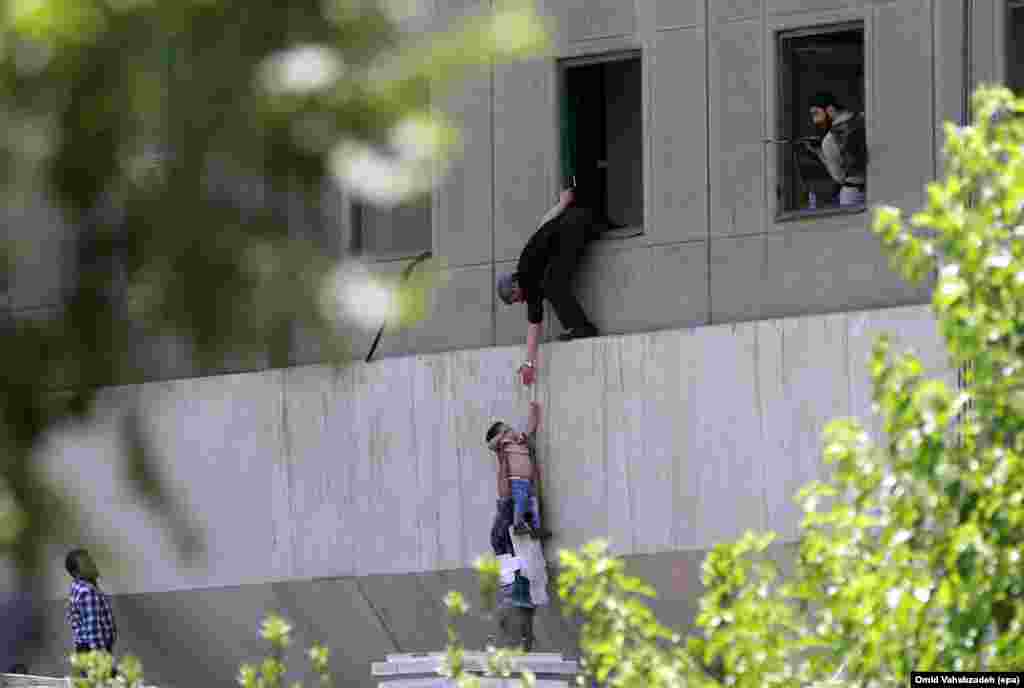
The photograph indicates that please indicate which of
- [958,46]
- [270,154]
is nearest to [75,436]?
[270,154]

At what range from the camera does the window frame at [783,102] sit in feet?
70.1

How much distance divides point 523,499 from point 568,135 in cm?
311

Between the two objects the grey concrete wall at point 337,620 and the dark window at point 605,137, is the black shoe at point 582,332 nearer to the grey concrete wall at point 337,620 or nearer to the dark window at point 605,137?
the dark window at point 605,137

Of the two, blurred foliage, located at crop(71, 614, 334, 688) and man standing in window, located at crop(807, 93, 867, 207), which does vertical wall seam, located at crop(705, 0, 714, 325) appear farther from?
blurred foliage, located at crop(71, 614, 334, 688)

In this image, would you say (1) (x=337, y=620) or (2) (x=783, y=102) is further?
(1) (x=337, y=620)

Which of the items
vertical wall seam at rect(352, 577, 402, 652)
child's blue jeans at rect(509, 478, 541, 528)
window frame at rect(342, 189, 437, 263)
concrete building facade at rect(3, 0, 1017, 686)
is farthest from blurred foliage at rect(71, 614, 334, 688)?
vertical wall seam at rect(352, 577, 402, 652)

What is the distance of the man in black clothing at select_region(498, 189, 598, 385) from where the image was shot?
878 inches

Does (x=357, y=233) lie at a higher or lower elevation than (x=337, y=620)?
higher

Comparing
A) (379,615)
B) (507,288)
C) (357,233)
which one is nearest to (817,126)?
(507,288)

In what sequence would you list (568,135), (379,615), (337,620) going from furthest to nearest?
(337,620) → (379,615) → (568,135)

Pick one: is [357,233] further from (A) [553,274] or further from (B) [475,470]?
(B) [475,470]

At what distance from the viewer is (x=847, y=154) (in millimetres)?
21344

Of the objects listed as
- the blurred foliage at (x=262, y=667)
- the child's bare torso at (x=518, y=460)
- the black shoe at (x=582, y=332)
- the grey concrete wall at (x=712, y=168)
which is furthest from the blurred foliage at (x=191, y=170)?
the black shoe at (x=582, y=332)

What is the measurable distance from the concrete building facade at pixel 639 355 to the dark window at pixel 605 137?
1.2 inches
